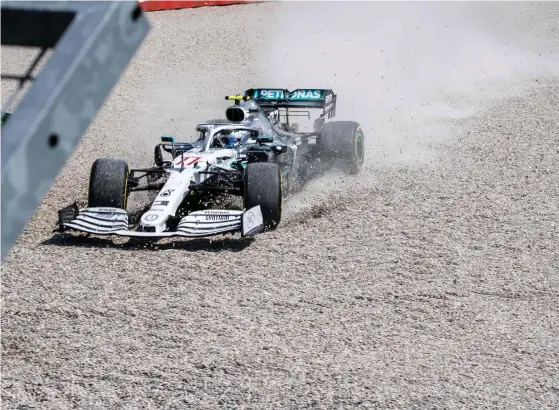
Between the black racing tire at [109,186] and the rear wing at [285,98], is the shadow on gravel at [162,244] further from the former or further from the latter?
the rear wing at [285,98]

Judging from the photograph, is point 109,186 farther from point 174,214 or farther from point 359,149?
point 359,149

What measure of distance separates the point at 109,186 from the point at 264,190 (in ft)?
5.03

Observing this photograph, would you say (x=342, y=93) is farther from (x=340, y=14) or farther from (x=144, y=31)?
(x=144, y=31)

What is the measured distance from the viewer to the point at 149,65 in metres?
18.0

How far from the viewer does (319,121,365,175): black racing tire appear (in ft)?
36.3

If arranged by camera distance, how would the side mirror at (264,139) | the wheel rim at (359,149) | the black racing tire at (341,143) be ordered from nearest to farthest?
1. the side mirror at (264,139)
2. the black racing tire at (341,143)
3. the wheel rim at (359,149)

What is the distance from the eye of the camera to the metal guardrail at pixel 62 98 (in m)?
1.46

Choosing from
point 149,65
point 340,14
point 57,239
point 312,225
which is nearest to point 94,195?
point 57,239

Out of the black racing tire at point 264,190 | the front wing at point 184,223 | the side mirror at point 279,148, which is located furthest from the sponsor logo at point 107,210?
the side mirror at point 279,148

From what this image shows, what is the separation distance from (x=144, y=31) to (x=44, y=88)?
0.20m

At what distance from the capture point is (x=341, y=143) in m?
11.1

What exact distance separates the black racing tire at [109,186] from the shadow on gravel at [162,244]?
A: 1.16 ft

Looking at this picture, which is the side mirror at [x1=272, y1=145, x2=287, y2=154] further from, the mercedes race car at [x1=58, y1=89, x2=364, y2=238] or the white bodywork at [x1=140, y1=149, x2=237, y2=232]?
the white bodywork at [x1=140, y1=149, x2=237, y2=232]

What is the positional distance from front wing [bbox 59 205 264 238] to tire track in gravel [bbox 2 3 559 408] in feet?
0.69
